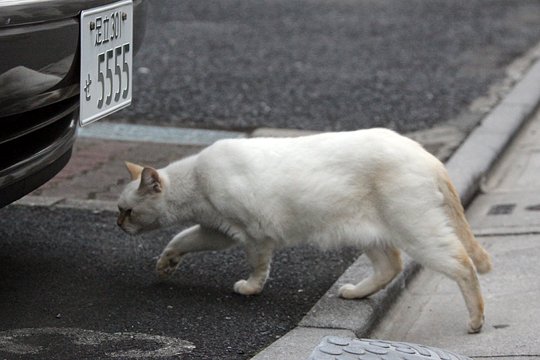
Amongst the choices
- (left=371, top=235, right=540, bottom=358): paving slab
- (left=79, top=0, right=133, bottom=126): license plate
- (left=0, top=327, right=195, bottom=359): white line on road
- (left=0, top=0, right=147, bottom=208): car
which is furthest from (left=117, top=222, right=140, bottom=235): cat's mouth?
(left=371, top=235, right=540, bottom=358): paving slab

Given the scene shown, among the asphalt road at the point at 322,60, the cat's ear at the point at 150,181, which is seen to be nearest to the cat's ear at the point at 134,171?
the cat's ear at the point at 150,181

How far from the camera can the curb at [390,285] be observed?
10.8 feet

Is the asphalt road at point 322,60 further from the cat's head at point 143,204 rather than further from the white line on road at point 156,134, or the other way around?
the cat's head at point 143,204

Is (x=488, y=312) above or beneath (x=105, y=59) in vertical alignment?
beneath

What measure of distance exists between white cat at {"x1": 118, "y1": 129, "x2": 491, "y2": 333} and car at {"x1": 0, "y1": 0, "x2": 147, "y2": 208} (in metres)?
0.33

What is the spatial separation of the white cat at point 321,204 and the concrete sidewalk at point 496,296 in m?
0.13

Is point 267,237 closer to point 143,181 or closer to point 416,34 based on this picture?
point 143,181

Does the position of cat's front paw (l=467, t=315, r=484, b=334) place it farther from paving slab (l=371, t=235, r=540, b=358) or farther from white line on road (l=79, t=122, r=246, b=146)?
white line on road (l=79, t=122, r=246, b=146)

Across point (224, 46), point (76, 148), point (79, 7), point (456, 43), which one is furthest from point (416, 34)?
point (79, 7)

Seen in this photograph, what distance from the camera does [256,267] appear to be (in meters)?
3.71

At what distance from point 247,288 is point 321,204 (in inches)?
17.1

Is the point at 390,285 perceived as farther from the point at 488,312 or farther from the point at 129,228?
the point at 129,228

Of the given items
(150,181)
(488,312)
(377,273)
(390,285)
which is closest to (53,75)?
(150,181)

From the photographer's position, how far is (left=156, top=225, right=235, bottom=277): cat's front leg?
380cm
